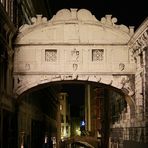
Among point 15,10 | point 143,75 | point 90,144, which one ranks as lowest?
point 90,144

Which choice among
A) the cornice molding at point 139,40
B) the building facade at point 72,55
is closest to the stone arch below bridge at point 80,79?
the building facade at point 72,55

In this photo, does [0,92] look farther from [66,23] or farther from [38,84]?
[66,23]

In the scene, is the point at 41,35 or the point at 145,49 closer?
the point at 145,49

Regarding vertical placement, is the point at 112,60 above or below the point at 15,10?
below

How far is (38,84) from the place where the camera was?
19359 mm

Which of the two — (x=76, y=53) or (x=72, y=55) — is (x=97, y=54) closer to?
(x=76, y=53)

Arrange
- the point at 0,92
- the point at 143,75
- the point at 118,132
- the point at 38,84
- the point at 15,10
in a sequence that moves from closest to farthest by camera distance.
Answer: the point at 0,92 → the point at 143,75 → the point at 38,84 → the point at 15,10 → the point at 118,132

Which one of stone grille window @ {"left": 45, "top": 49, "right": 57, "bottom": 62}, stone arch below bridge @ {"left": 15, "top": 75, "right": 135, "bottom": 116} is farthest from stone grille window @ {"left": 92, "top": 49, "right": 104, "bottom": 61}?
stone grille window @ {"left": 45, "top": 49, "right": 57, "bottom": 62}

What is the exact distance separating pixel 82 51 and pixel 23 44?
7.38 ft

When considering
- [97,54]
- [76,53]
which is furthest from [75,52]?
[97,54]

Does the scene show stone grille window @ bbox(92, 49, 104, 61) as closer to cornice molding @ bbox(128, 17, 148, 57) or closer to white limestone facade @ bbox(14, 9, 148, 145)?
white limestone facade @ bbox(14, 9, 148, 145)

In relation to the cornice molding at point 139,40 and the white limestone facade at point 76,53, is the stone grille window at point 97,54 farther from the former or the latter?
the cornice molding at point 139,40

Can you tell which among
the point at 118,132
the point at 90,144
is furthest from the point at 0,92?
the point at 90,144

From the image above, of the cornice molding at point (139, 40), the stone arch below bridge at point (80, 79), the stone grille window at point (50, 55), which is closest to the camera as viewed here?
the cornice molding at point (139, 40)
